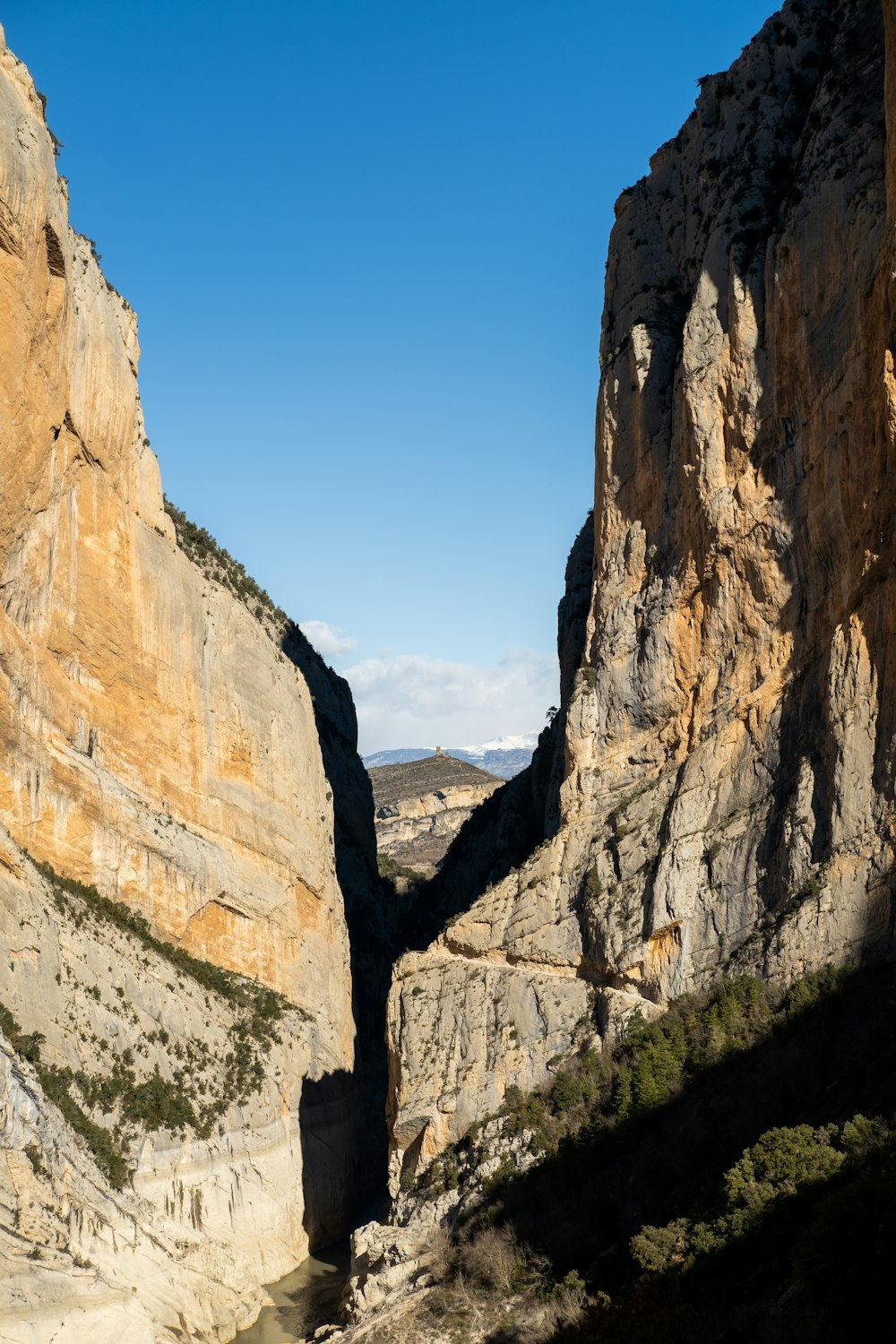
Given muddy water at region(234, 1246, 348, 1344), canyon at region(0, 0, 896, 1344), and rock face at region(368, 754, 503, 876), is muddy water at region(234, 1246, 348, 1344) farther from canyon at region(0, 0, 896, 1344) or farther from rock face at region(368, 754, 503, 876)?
rock face at region(368, 754, 503, 876)

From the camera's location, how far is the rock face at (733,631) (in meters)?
34.6

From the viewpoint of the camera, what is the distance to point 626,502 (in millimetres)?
47594

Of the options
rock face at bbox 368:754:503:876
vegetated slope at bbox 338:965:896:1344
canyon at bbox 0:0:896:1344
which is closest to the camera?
vegetated slope at bbox 338:965:896:1344

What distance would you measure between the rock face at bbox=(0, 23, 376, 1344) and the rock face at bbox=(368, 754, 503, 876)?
180 feet

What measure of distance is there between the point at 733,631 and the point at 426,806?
8618cm

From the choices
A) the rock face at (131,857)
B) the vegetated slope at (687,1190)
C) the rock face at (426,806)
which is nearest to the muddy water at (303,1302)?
the rock face at (131,857)

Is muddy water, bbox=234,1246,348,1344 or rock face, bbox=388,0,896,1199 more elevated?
rock face, bbox=388,0,896,1199

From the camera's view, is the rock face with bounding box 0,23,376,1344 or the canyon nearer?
the canyon

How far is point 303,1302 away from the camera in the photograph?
1729 inches

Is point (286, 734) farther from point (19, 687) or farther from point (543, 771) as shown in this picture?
point (19, 687)

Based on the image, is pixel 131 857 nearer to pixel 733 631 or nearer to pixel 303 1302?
pixel 303 1302

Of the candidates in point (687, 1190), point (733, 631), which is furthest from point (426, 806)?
point (687, 1190)

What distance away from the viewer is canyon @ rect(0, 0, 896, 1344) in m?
35.0

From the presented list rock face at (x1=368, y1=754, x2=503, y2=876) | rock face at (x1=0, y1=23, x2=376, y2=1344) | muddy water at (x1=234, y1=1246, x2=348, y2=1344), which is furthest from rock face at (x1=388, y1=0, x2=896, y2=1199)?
rock face at (x1=368, y1=754, x2=503, y2=876)
